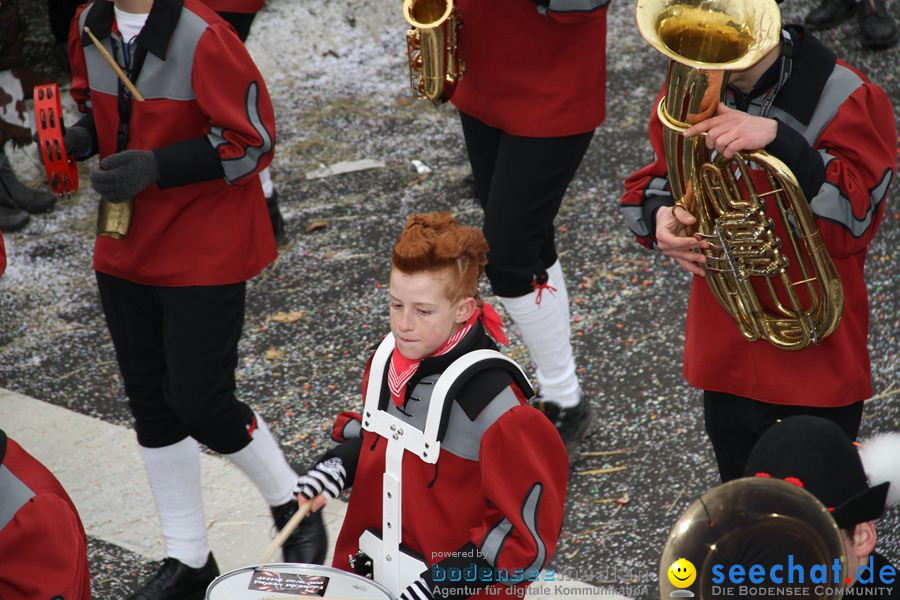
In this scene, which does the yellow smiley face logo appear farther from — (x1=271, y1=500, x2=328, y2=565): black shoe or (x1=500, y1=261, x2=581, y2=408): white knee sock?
(x1=500, y1=261, x2=581, y2=408): white knee sock

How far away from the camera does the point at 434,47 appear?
12.3 ft

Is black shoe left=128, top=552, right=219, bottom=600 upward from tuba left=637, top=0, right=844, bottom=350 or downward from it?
downward

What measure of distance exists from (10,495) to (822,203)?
179 cm

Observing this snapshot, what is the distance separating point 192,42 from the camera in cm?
326

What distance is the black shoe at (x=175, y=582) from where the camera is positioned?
361 cm

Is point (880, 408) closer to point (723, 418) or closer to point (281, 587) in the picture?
point (723, 418)

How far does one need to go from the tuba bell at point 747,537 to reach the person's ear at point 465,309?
794 mm

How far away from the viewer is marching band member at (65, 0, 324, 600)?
327 cm

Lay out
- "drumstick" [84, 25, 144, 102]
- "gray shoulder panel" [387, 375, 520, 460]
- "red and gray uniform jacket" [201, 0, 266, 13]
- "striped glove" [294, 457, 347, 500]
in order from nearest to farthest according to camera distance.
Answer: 1. "gray shoulder panel" [387, 375, 520, 460]
2. "striped glove" [294, 457, 347, 500]
3. "drumstick" [84, 25, 144, 102]
4. "red and gray uniform jacket" [201, 0, 266, 13]

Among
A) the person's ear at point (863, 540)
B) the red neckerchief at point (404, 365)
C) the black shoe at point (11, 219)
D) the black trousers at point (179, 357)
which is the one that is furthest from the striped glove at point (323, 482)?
the black shoe at point (11, 219)

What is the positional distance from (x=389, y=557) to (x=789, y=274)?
1.12 metres

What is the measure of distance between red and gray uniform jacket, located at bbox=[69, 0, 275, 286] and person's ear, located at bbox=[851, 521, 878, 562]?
Result: 6.21 ft

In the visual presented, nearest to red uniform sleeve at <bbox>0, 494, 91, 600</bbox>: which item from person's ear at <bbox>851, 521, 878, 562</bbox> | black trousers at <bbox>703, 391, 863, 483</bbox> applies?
person's ear at <bbox>851, 521, 878, 562</bbox>

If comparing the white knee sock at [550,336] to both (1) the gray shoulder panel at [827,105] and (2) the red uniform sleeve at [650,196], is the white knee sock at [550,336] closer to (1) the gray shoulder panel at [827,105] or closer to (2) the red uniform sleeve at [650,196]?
(2) the red uniform sleeve at [650,196]
